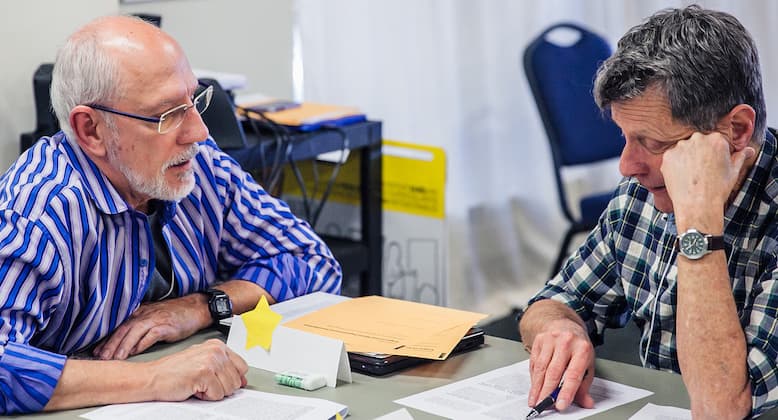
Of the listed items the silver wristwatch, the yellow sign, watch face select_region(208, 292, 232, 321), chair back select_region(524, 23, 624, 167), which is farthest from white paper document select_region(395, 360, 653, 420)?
chair back select_region(524, 23, 624, 167)

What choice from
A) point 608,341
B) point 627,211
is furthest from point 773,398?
point 608,341

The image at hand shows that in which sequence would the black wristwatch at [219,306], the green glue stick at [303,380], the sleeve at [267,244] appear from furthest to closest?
the sleeve at [267,244], the black wristwatch at [219,306], the green glue stick at [303,380]

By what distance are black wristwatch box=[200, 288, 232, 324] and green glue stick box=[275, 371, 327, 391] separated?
30 centimetres

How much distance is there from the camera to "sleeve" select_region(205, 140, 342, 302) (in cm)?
201

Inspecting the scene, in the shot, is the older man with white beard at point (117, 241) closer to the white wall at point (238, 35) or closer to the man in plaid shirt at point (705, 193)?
the man in plaid shirt at point (705, 193)

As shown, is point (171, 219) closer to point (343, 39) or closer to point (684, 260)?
point (684, 260)

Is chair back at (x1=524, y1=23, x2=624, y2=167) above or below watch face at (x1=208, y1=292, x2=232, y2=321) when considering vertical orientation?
above

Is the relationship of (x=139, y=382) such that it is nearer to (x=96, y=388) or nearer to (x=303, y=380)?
(x=96, y=388)

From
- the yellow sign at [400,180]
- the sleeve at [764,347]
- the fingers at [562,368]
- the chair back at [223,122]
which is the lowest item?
the yellow sign at [400,180]

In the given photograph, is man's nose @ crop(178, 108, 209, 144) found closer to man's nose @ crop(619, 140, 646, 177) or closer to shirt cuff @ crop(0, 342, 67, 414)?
shirt cuff @ crop(0, 342, 67, 414)

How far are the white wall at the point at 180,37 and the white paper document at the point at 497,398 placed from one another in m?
1.43

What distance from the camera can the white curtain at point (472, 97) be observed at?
373 centimetres

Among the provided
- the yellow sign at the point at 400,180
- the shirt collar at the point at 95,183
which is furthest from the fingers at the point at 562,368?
the yellow sign at the point at 400,180

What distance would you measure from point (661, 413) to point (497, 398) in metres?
0.22
